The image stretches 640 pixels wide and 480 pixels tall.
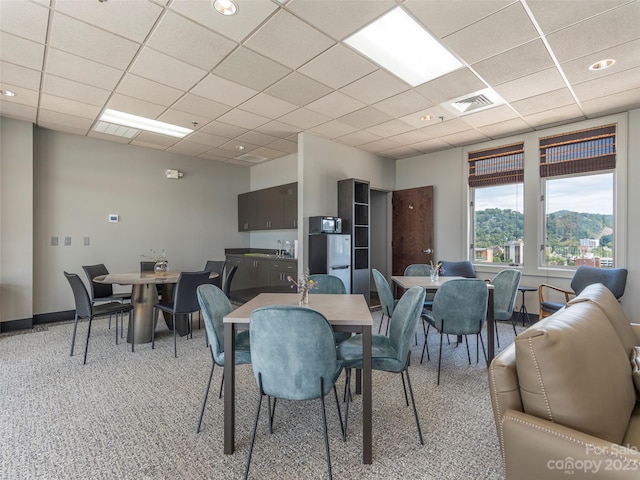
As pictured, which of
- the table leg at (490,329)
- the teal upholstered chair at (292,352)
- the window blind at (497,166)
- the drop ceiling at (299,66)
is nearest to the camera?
the teal upholstered chair at (292,352)

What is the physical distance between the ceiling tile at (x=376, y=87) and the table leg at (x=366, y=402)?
266 cm

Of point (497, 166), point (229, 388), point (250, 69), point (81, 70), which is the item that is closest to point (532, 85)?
point (497, 166)

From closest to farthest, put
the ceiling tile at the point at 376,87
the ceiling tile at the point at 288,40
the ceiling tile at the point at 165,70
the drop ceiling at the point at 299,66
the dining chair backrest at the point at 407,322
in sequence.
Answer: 1. the dining chair backrest at the point at 407,322
2. the drop ceiling at the point at 299,66
3. the ceiling tile at the point at 288,40
4. the ceiling tile at the point at 165,70
5. the ceiling tile at the point at 376,87

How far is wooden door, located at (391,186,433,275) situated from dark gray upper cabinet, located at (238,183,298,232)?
2174 millimetres

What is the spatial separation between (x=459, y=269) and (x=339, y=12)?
4215 mm

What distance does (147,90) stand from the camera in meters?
3.74

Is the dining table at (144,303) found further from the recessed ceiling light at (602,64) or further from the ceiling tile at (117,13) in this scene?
the recessed ceiling light at (602,64)

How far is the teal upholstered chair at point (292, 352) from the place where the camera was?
5.50ft

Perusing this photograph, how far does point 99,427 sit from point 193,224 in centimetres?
481

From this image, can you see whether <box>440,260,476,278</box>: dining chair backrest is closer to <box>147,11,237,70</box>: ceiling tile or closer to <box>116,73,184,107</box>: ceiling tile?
<box>147,11,237,70</box>: ceiling tile

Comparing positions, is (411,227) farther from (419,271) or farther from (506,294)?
(506,294)

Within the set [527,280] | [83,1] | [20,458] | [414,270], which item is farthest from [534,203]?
[20,458]

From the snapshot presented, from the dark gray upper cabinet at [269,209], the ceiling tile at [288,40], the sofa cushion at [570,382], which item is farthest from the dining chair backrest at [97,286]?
the sofa cushion at [570,382]

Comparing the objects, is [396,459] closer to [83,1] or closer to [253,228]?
[83,1]
